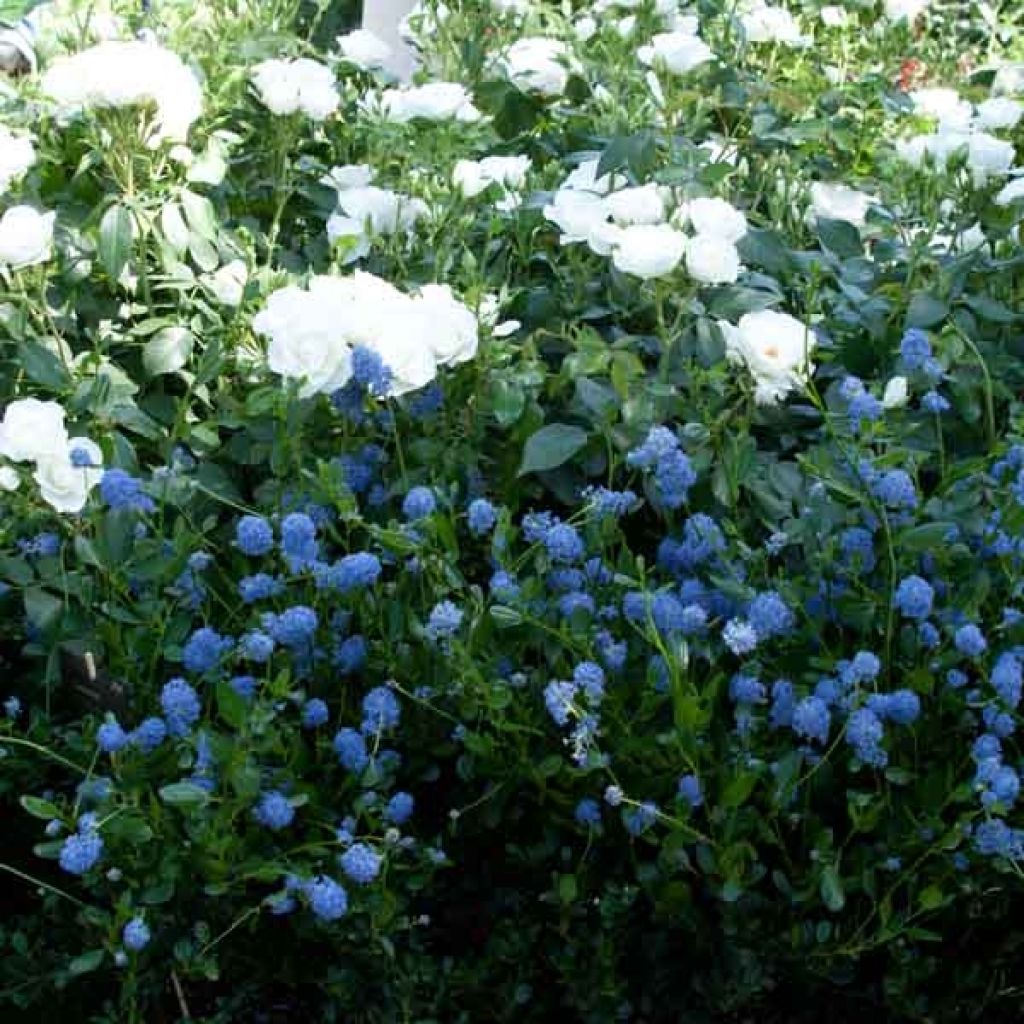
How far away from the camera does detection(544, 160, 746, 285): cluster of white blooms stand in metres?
2.06

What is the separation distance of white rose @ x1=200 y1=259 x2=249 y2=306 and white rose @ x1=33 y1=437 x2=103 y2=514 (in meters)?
0.41

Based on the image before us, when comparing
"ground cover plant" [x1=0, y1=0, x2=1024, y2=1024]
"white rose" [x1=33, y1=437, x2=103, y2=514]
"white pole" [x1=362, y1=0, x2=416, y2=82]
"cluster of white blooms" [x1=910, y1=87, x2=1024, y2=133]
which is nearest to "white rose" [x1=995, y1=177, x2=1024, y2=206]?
"ground cover plant" [x1=0, y1=0, x2=1024, y2=1024]

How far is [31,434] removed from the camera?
6.22ft

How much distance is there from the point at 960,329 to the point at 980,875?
2.47 feet

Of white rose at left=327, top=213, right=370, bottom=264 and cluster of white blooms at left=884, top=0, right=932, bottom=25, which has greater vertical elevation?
cluster of white blooms at left=884, top=0, right=932, bottom=25

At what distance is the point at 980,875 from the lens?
5.68 ft

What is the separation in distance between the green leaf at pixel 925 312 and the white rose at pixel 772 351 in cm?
22

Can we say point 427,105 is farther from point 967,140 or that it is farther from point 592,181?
point 967,140

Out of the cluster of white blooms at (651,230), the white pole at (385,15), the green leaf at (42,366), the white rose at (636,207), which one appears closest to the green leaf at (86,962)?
the green leaf at (42,366)

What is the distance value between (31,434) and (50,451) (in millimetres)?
28

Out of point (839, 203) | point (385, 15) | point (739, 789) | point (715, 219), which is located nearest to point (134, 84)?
point (715, 219)

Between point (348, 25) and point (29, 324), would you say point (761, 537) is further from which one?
point (348, 25)

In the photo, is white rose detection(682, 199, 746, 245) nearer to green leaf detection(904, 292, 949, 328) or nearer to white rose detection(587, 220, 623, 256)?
white rose detection(587, 220, 623, 256)

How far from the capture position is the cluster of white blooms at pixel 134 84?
2.21 m
